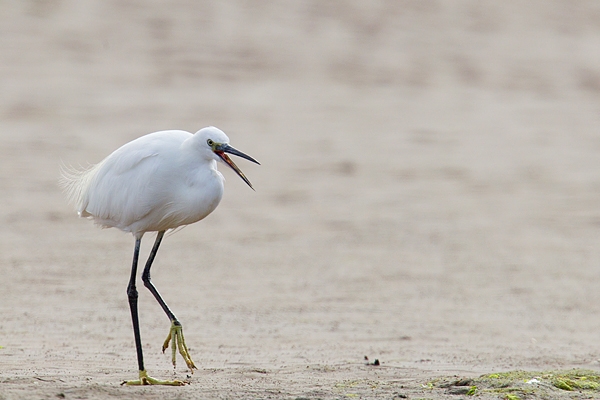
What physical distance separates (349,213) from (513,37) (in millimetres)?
7952

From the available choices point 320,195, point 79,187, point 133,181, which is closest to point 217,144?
point 133,181

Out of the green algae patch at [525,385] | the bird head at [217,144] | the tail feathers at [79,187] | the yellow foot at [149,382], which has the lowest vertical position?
the yellow foot at [149,382]

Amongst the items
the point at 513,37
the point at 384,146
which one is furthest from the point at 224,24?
the point at 513,37

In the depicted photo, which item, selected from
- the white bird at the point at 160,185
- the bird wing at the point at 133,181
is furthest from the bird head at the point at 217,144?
the bird wing at the point at 133,181

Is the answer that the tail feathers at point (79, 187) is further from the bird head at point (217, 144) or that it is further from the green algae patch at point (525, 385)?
the green algae patch at point (525, 385)

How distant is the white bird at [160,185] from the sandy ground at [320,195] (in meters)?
0.90

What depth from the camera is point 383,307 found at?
27.3 feet

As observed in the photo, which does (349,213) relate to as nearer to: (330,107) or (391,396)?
(330,107)

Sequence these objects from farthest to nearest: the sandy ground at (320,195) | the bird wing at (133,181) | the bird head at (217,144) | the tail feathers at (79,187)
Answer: the sandy ground at (320,195), the tail feathers at (79,187), the bird wing at (133,181), the bird head at (217,144)

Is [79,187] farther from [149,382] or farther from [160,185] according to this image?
[149,382]

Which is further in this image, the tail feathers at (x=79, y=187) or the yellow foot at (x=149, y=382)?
the tail feathers at (x=79, y=187)

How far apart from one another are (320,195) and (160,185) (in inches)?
253

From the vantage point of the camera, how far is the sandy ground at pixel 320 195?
6.75 metres

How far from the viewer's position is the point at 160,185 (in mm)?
5523
